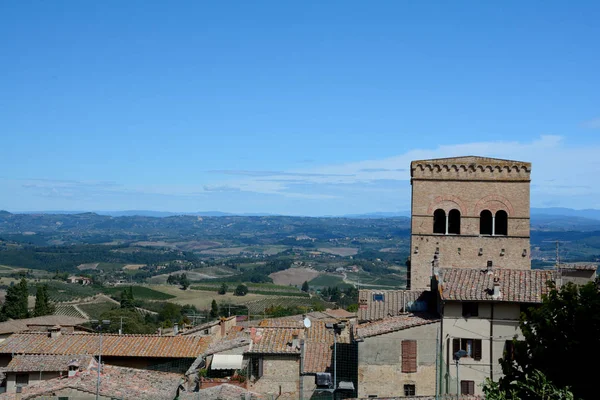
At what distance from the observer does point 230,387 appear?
30.1 m

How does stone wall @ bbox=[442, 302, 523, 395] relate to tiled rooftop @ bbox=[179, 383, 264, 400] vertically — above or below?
above

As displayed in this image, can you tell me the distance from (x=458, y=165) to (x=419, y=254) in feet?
16.8

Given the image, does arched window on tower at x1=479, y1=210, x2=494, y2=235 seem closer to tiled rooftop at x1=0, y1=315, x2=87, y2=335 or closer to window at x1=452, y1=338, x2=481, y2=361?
window at x1=452, y1=338, x2=481, y2=361

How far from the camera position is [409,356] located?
95.7 ft

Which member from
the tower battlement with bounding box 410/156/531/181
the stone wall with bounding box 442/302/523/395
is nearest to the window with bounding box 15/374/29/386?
the stone wall with bounding box 442/302/523/395

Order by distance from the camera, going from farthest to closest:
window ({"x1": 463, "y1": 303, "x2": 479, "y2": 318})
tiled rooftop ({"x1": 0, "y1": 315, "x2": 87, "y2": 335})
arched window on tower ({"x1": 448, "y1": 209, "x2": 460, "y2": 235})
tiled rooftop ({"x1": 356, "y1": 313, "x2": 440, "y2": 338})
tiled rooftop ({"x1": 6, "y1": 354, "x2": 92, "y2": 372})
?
tiled rooftop ({"x1": 0, "y1": 315, "x2": 87, "y2": 335}) → arched window on tower ({"x1": 448, "y1": 209, "x2": 460, "y2": 235}) → tiled rooftop ({"x1": 6, "y1": 354, "x2": 92, "y2": 372}) → window ({"x1": 463, "y1": 303, "x2": 479, "y2": 318}) → tiled rooftop ({"x1": 356, "y1": 313, "x2": 440, "y2": 338})

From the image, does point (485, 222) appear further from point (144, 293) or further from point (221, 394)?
point (144, 293)

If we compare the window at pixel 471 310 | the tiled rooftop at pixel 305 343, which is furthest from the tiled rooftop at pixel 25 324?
the window at pixel 471 310

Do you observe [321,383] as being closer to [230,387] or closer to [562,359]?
[230,387]

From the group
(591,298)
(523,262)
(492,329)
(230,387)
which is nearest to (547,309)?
(591,298)

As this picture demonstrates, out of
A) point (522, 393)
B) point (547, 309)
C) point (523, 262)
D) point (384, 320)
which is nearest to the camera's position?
point (522, 393)

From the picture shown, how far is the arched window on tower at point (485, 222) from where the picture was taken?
40.9m

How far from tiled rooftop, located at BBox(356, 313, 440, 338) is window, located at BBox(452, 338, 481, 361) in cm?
115

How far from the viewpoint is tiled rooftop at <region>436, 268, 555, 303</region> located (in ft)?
97.7
